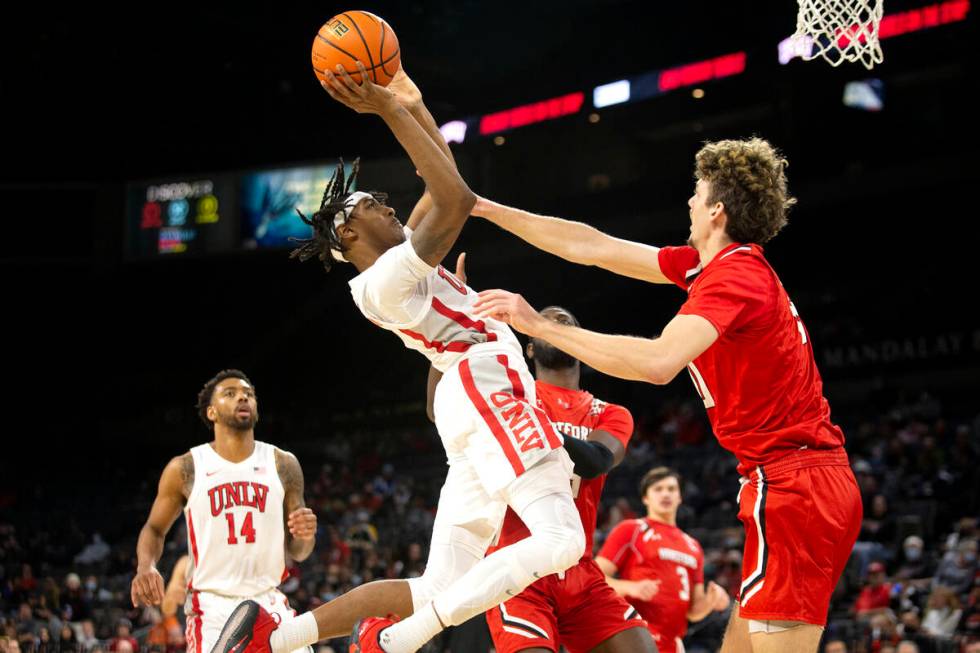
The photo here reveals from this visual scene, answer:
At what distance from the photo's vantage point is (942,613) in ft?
32.8

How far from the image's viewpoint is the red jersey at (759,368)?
388 centimetres

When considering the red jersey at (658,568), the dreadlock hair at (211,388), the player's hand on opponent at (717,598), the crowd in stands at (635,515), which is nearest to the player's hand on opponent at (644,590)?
the red jersey at (658,568)

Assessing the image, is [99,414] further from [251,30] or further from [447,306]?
[447,306]

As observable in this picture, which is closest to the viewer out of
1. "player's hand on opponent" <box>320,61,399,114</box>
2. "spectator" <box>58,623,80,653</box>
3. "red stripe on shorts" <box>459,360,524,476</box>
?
"red stripe on shorts" <box>459,360,524,476</box>

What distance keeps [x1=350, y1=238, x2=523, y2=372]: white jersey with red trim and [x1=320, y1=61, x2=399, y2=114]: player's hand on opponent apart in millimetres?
552

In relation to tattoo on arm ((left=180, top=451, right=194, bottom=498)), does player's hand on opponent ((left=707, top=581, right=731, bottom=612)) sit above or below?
below

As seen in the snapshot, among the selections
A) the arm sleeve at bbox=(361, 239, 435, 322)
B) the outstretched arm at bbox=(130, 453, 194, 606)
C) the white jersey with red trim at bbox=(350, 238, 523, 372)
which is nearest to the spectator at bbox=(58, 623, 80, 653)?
the outstretched arm at bbox=(130, 453, 194, 606)

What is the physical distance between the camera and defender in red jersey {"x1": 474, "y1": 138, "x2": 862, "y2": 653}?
3799 mm

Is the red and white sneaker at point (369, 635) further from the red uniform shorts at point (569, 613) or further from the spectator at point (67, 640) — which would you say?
the spectator at point (67, 640)

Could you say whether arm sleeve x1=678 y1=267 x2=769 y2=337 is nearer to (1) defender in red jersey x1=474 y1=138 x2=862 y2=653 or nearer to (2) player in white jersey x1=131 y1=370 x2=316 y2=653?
(1) defender in red jersey x1=474 y1=138 x2=862 y2=653

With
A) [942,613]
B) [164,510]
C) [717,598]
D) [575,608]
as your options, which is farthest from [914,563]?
[164,510]

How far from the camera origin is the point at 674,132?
26781 mm

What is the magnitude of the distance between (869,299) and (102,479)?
15975mm

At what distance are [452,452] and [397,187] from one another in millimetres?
20533
